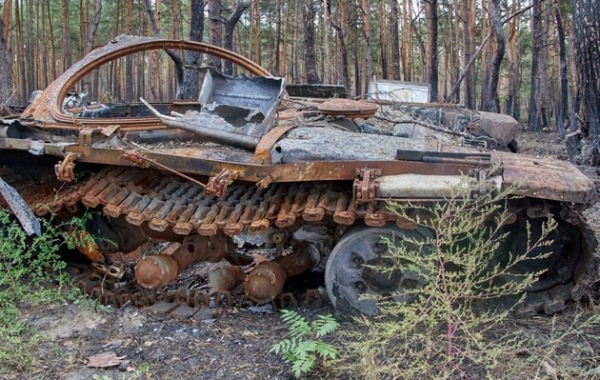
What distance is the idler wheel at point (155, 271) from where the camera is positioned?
4812mm

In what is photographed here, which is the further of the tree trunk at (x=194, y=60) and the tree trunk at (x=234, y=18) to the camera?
the tree trunk at (x=234, y=18)

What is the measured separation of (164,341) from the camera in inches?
167

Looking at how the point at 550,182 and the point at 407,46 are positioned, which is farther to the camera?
the point at 407,46

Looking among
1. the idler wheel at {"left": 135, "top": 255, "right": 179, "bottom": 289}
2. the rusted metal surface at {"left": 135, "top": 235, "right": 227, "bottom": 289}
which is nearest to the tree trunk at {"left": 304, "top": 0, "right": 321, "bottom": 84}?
Result: the rusted metal surface at {"left": 135, "top": 235, "right": 227, "bottom": 289}

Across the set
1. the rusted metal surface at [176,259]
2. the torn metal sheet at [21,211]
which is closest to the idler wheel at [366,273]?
the rusted metal surface at [176,259]

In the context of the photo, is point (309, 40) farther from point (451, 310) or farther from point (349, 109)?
point (451, 310)

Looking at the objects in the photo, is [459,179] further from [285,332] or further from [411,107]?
[411,107]

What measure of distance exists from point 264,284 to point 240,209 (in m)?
0.57

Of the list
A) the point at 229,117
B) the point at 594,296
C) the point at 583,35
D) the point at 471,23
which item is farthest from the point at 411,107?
the point at 471,23

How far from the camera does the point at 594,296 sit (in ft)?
14.5

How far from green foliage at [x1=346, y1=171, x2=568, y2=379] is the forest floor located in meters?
0.28

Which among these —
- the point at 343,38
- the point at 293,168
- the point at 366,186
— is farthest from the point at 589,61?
the point at 343,38

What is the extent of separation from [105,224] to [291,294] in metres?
1.77

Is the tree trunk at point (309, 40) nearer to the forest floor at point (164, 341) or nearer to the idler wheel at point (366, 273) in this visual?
the forest floor at point (164, 341)
